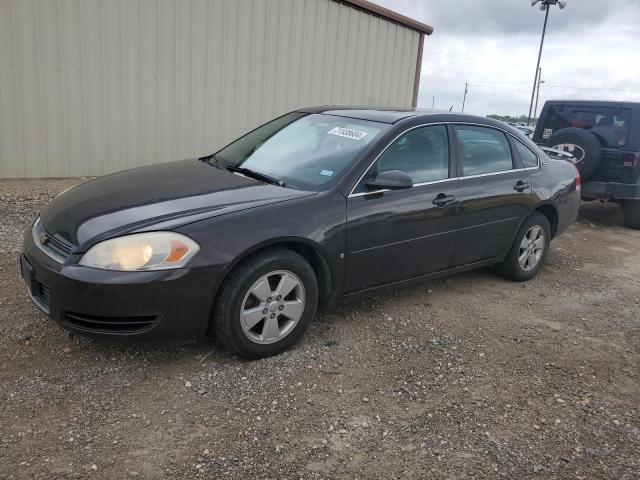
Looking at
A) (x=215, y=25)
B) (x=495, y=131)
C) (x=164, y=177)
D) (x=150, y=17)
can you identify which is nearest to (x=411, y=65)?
(x=215, y=25)

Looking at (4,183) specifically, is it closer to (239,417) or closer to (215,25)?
(215,25)

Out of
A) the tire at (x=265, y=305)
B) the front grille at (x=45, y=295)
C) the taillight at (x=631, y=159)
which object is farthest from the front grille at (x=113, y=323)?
the taillight at (x=631, y=159)

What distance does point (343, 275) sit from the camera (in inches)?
145

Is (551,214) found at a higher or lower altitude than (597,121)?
lower

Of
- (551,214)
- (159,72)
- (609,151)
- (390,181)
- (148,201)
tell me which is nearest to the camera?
(148,201)

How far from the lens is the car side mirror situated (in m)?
3.71

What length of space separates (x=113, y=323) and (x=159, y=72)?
6.14 meters

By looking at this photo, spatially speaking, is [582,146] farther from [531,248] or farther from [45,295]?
[45,295]

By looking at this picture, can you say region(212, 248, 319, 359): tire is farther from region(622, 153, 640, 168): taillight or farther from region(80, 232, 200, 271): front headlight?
region(622, 153, 640, 168): taillight

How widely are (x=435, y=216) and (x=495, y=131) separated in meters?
1.25

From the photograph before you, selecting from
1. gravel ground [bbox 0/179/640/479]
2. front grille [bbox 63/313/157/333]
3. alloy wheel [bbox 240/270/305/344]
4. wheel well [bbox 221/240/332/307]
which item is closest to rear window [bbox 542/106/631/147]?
gravel ground [bbox 0/179/640/479]

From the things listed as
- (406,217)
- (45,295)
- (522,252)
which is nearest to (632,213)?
(522,252)

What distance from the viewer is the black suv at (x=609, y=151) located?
7.93 metres

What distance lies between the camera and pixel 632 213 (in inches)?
329
